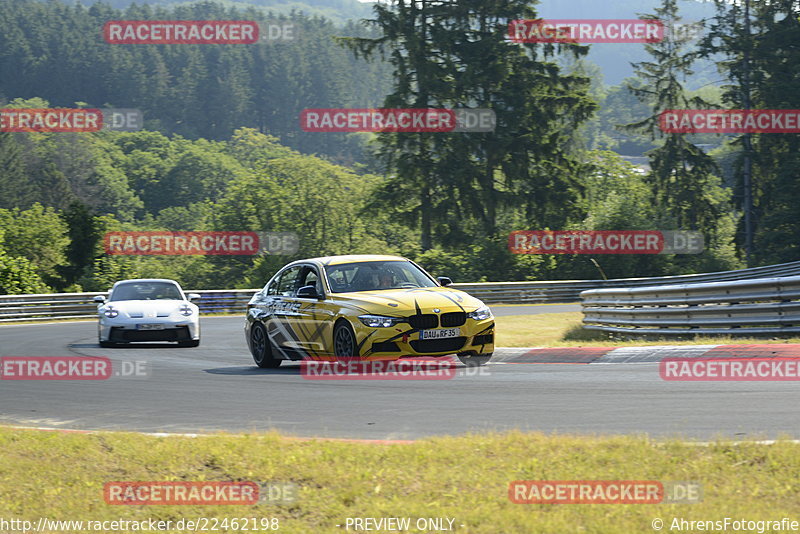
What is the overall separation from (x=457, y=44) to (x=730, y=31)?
565 inches

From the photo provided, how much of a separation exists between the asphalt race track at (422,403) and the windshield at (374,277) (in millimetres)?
1427

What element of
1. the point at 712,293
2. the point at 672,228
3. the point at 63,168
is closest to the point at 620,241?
the point at 672,228

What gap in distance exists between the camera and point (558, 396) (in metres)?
10.1

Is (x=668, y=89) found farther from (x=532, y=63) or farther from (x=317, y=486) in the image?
(x=317, y=486)

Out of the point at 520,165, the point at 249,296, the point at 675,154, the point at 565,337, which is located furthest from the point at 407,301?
the point at 675,154

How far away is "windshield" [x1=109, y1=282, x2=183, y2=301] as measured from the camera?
Result: 2034cm

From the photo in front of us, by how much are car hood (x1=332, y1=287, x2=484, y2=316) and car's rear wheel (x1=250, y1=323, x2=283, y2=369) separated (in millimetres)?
1696

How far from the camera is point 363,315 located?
1304cm

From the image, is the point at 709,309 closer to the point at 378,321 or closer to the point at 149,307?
the point at 378,321

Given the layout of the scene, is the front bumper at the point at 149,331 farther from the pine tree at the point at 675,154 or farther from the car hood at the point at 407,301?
the pine tree at the point at 675,154

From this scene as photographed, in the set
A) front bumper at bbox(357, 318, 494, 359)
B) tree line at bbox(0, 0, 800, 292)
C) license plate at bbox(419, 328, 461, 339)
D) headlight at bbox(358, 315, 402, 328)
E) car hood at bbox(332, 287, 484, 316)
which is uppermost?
tree line at bbox(0, 0, 800, 292)

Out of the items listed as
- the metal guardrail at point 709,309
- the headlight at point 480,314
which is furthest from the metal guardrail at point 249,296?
the headlight at point 480,314

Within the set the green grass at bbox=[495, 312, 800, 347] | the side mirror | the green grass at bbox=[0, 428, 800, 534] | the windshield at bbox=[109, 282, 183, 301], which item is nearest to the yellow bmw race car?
the side mirror

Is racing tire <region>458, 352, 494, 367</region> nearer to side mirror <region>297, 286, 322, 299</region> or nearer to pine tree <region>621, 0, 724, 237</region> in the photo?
side mirror <region>297, 286, 322, 299</region>
